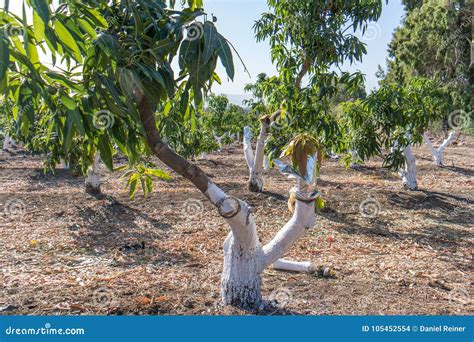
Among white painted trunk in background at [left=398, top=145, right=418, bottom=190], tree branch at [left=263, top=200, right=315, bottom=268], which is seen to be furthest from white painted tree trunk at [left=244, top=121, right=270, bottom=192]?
tree branch at [left=263, top=200, right=315, bottom=268]

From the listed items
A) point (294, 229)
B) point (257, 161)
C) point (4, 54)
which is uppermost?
point (4, 54)

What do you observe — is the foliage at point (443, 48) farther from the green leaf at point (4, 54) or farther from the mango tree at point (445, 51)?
the green leaf at point (4, 54)

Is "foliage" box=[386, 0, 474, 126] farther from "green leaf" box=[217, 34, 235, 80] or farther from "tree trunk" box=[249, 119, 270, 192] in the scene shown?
"green leaf" box=[217, 34, 235, 80]

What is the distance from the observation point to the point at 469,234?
5.44m

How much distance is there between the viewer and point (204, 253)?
4410 millimetres

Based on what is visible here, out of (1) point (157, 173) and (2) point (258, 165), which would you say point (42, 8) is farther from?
(2) point (258, 165)

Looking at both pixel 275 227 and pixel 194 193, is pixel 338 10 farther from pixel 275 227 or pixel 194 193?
pixel 194 193

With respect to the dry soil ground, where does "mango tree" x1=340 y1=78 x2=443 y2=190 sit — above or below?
above

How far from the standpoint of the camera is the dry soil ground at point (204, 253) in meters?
3.08

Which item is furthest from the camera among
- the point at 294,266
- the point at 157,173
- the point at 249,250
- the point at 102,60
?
the point at 294,266

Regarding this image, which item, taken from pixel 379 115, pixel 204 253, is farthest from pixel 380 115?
pixel 204 253

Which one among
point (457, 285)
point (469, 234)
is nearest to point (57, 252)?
point (457, 285)

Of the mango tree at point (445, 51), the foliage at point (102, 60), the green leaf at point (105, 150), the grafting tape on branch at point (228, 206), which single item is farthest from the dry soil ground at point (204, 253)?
the mango tree at point (445, 51)

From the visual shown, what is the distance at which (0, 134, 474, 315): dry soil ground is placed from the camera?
3.08 m
